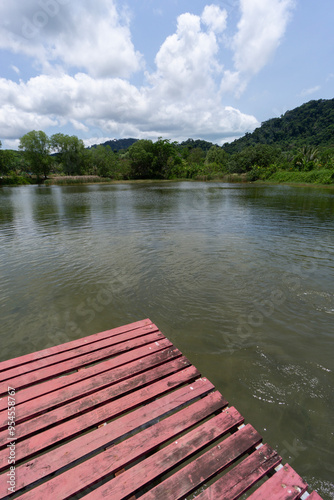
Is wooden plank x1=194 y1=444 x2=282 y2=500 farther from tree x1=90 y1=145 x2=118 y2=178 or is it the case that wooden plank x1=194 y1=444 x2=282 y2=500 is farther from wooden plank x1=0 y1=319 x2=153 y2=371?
tree x1=90 y1=145 x2=118 y2=178

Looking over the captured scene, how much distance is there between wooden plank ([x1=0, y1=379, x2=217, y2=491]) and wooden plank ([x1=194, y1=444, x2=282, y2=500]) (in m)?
0.74

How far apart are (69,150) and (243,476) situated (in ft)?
368

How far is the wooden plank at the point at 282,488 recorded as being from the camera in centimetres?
229

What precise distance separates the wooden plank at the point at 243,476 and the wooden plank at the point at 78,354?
7.92 ft

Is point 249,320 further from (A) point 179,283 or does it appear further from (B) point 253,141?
(B) point 253,141

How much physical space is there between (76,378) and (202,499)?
228 centimetres

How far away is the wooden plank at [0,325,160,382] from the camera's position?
12.2 feet

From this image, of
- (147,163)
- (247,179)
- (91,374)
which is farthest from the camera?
(147,163)

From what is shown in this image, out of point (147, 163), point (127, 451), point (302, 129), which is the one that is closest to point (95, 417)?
point (127, 451)

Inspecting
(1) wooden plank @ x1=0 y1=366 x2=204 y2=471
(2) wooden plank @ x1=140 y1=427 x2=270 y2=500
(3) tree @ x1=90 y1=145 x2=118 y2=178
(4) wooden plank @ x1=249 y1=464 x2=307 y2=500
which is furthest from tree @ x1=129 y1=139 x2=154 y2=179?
(4) wooden plank @ x1=249 y1=464 x2=307 y2=500

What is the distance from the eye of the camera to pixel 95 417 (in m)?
3.01

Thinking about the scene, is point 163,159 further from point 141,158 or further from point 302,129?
point 302,129

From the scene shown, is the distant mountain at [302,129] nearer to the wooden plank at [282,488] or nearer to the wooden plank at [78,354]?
the wooden plank at [78,354]

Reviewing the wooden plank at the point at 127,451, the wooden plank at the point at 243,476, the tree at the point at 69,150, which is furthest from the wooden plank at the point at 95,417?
the tree at the point at 69,150
